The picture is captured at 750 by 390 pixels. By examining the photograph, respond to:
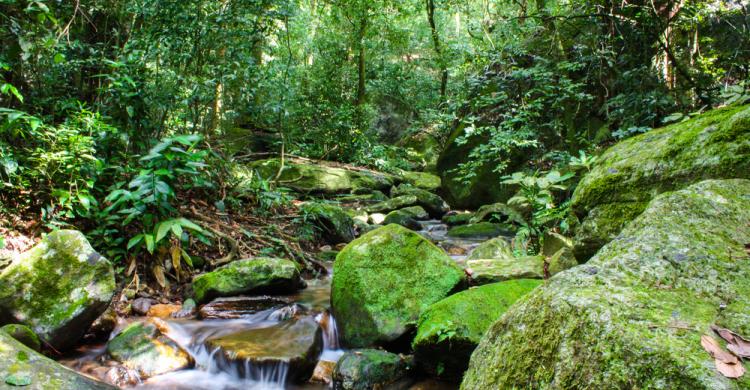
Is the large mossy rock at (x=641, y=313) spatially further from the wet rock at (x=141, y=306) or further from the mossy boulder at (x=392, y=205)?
the mossy boulder at (x=392, y=205)

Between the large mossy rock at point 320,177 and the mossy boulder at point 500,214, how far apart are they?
3655 mm

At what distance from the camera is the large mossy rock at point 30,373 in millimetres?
2529

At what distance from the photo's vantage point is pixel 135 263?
4.86 m

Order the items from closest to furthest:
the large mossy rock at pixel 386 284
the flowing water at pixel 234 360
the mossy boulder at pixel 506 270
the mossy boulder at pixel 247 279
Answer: the flowing water at pixel 234 360, the large mossy rock at pixel 386 284, the mossy boulder at pixel 506 270, the mossy boulder at pixel 247 279

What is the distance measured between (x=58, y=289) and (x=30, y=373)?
122 centimetres

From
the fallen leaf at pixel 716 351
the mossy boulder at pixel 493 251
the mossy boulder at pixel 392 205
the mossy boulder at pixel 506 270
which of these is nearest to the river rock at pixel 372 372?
the mossy boulder at pixel 506 270

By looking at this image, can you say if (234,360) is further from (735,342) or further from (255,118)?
(255,118)

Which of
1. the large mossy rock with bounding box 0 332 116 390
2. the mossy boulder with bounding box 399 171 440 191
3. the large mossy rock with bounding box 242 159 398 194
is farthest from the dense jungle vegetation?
the mossy boulder with bounding box 399 171 440 191

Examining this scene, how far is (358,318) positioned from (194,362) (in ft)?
5.12

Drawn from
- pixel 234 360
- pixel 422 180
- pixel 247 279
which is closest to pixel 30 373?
pixel 234 360

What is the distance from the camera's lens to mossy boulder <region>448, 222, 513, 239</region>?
8414 mm

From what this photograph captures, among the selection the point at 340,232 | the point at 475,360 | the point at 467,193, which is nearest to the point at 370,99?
the point at 467,193

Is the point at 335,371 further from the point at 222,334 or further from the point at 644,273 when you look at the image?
the point at 644,273

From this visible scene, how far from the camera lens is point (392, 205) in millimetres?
10773
